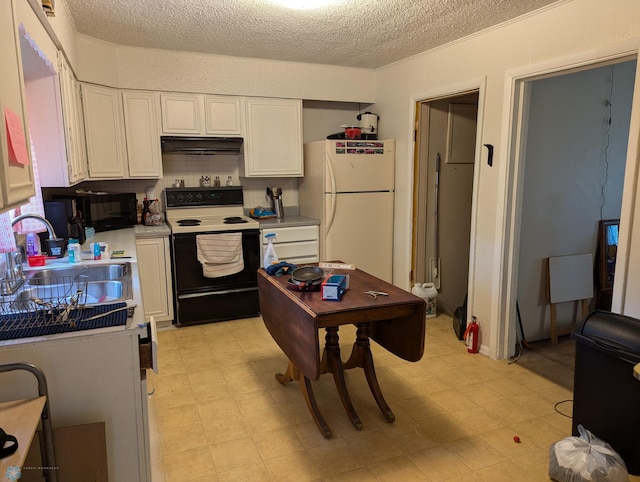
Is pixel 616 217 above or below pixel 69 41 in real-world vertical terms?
below

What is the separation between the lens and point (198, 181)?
4.56 meters

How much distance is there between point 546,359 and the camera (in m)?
3.40

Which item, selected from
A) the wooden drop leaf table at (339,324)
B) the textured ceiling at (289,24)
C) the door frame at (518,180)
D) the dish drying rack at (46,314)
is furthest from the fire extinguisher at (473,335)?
the dish drying rack at (46,314)

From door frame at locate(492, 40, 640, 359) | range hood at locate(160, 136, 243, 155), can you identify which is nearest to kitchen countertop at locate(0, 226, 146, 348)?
range hood at locate(160, 136, 243, 155)

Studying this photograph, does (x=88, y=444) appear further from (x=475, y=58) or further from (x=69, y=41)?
(x=475, y=58)

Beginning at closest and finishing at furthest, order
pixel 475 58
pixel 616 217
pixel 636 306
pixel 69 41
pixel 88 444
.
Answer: pixel 88 444
pixel 636 306
pixel 69 41
pixel 475 58
pixel 616 217

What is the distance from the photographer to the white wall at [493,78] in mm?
2498

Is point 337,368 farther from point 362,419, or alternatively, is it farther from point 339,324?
point 339,324

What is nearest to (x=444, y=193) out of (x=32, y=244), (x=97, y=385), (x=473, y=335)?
(x=473, y=335)

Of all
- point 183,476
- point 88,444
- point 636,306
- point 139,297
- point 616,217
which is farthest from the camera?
point 616,217

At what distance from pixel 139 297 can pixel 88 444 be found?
0.62m

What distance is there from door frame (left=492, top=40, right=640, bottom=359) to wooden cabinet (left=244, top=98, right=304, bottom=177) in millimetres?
2073

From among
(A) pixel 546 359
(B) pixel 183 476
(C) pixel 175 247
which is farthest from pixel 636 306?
(C) pixel 175 247

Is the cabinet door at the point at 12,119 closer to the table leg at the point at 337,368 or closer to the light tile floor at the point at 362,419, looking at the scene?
the light tile floor at the point at 362,419
